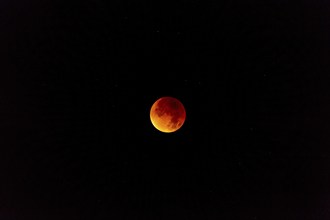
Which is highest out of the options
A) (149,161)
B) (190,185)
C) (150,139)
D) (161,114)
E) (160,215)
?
(150,139)

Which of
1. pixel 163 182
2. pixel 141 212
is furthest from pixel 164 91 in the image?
pixel 141 212

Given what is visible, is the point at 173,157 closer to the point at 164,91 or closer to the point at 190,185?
the point at 190,185

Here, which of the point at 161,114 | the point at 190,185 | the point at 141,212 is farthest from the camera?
the point at 190,185

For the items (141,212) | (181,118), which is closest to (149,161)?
(141,212)

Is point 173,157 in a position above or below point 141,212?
above

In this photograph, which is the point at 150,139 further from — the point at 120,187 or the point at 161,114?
the point at 161,114

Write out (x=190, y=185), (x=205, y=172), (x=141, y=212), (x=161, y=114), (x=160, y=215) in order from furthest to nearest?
(x=205, y=172) → (x=190, y=185) → (x=141, y=212) → (x=160, y=215) → (x=161, y=114)

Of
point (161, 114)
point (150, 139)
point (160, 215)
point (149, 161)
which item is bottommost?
point (160, 215)

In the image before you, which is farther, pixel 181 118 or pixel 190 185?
pixel 190 185

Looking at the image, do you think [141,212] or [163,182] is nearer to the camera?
[141,212]
